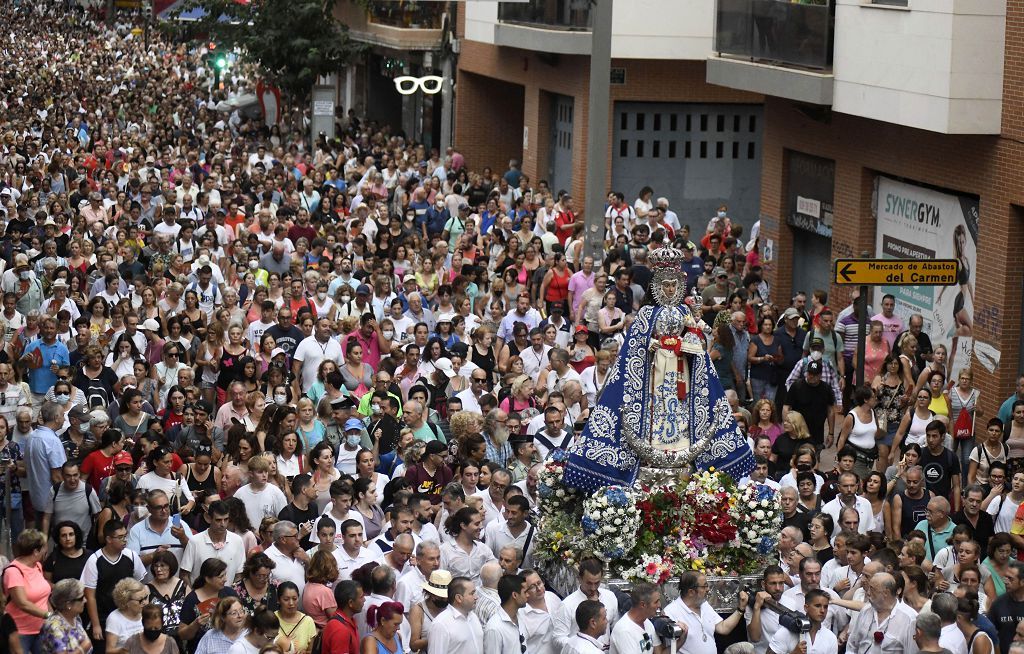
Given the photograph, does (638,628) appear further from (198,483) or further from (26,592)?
(198,483)

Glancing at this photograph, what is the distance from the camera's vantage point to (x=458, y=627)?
434 inches

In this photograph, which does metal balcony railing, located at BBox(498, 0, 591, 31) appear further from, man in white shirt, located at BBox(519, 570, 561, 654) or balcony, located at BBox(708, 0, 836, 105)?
man in white shirt, located at BBox(519, 570, 561, 654)

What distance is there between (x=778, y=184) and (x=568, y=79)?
25.4ft

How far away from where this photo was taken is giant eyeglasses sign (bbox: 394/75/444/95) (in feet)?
124

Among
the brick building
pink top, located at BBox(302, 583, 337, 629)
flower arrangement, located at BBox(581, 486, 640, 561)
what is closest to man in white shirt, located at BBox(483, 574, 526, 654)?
pink top, located at BBox(302, 583, 337, 629)

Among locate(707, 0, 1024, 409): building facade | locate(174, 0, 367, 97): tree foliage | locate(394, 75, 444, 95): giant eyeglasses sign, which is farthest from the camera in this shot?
locate(174, 0, 367, 97): tree foliage

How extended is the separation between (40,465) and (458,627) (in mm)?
4732

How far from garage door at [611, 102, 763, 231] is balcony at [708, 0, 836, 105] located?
494 centimetres

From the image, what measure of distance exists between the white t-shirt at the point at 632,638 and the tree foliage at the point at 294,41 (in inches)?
1289

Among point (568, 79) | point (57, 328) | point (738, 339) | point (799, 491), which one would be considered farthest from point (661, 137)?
point (799, 491)

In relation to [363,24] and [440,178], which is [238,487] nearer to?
[440,178]

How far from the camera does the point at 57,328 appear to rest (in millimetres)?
17547

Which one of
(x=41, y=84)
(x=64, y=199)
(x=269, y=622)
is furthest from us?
(x=41, y=84)

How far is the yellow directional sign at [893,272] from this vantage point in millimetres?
16297
